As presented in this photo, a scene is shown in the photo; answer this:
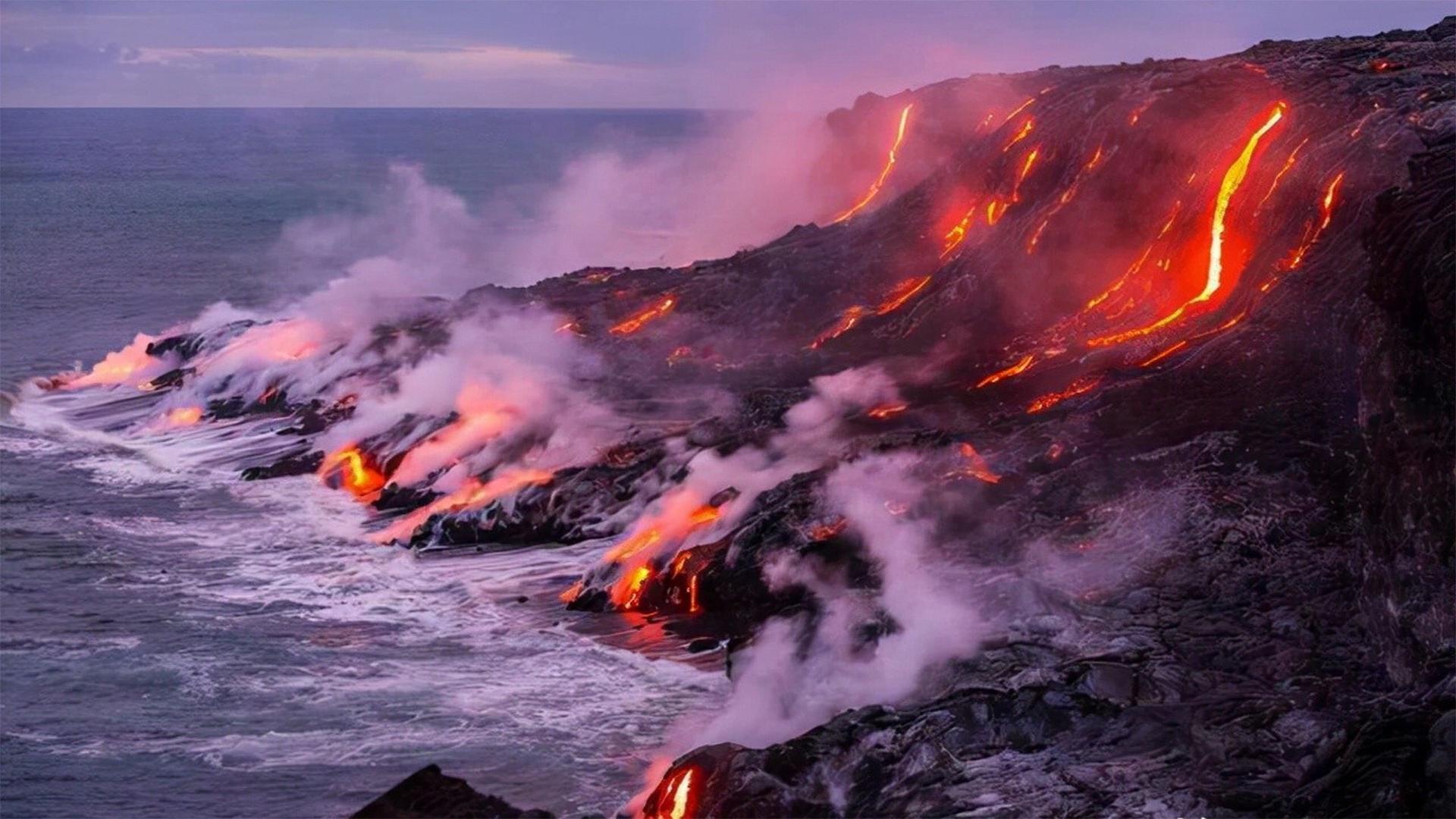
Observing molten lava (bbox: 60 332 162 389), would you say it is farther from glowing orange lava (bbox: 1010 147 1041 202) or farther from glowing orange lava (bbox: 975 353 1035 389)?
glowing orange lava (bbox: 975 353 1035 389)

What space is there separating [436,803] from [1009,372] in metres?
15.4

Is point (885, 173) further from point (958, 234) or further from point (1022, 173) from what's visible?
point (1022, 173)

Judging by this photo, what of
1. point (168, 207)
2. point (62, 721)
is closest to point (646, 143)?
point (168, 207)

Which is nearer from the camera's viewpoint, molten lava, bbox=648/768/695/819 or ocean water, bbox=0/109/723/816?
molten lava, bbox=648/768/695/819

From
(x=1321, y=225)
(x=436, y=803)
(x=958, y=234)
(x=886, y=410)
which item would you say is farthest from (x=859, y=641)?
(x=958, y=234)

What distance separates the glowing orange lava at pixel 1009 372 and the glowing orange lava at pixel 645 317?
967 centimetres

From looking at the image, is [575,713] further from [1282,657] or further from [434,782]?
[1282,657]

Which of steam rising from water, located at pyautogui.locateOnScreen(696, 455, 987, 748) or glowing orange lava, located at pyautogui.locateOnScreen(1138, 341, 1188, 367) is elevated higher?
glowing orange lava, located at pyautogui.locateOnScreen(1138, 341, 1188, 367)

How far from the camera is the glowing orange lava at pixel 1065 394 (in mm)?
25578

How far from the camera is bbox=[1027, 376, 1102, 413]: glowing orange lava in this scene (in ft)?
83.9

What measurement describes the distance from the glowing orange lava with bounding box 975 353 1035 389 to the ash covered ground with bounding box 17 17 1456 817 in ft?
0.32

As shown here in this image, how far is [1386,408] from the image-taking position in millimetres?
18031

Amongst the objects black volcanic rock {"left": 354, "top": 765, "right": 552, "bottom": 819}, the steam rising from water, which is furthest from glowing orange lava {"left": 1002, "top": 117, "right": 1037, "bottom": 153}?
black volcanic rock {"left": 354, "top": 765, "right": 552, "bottom": 819}

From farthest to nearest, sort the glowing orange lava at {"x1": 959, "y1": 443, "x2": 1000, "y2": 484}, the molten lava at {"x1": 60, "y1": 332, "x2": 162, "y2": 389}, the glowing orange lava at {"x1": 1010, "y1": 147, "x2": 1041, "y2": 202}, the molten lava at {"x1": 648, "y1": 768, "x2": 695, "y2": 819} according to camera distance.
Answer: the molten lava at {"x1": 60, "y1": 332, "x2": 162, "y2": 389} < the glowing orange lava at {"x1": 1010, "y1": 147, "x2": 1041, "y2": 202} < the glowing orange lava at {"x1": 959, "y1": 443, "x2": 1000, "y2": 484} < the molten lava at {"x1": 648, "y1": 768, "x2": 695, "y2": 819}
